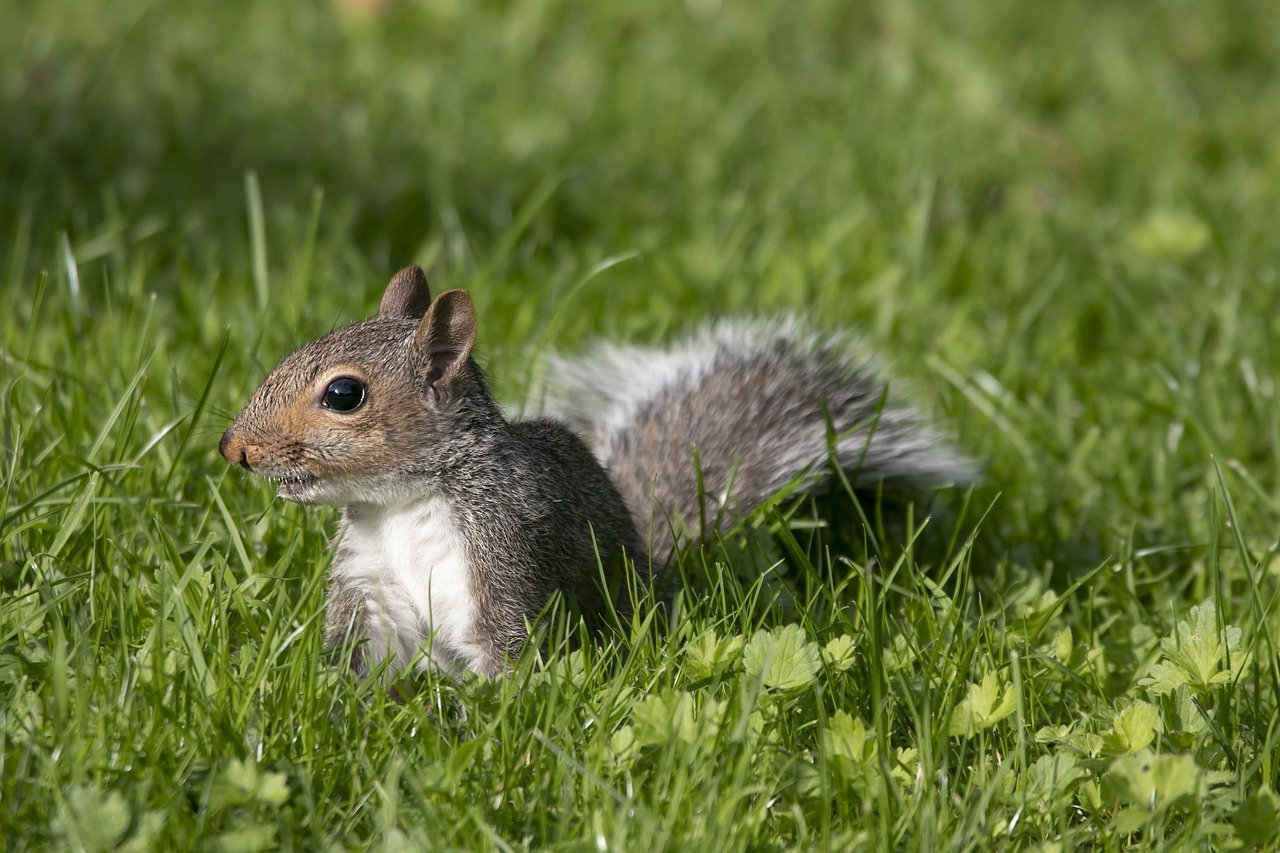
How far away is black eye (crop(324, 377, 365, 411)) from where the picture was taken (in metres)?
2.16

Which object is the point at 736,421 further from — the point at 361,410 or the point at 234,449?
the point at 234,449

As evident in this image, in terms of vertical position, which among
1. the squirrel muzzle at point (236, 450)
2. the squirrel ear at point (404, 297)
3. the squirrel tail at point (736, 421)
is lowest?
the squirrel tail at point (736, 421)

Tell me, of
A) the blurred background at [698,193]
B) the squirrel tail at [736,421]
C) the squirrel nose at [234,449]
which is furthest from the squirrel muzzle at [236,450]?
the squirrel tail at [736,421]

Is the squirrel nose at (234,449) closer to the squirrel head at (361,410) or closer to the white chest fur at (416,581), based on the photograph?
the squirrel head at (361,410)

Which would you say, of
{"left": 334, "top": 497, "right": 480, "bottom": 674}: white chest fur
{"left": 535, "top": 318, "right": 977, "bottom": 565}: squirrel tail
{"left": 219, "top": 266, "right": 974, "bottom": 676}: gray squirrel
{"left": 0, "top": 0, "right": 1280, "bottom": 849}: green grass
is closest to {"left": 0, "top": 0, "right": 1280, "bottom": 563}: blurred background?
{"left": 0, "top": 0, "right": 1280, "bottom": 849}: green grass

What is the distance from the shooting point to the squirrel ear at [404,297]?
239cm

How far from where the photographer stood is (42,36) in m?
4.80

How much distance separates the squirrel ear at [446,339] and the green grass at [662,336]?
37 cm

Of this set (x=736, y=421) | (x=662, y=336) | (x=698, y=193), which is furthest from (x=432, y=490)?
(x=698, y=193)

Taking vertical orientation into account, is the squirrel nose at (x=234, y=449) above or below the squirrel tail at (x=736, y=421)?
above

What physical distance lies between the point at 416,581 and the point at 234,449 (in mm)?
332

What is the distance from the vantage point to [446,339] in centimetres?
223

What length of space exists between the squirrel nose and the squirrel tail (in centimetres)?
68

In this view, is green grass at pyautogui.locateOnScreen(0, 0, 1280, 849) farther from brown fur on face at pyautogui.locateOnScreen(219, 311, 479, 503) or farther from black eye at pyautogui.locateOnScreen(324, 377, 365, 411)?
black eye at pyautogui.locateOnScreen(324, 377, 365, 411)
